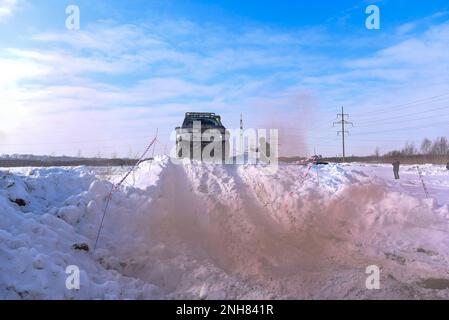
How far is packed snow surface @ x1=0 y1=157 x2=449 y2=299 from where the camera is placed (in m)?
6.77

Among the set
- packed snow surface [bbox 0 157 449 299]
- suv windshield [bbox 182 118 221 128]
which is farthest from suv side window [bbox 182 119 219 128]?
packed snow surface [bbox 0 157 449 299]

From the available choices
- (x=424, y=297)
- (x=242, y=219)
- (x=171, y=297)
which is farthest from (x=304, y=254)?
(x=171, y=297)

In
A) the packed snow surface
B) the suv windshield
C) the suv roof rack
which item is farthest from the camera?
the suv roof rack

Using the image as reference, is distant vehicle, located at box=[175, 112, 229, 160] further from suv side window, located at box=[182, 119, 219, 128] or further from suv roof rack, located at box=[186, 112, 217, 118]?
suv roof rack, located at box=[186, 112, 217, 118]

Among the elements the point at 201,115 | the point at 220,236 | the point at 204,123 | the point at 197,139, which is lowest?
the point at 220,236

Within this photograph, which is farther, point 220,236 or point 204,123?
point 204,123

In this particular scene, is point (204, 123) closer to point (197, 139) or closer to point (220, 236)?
point (197, 139)

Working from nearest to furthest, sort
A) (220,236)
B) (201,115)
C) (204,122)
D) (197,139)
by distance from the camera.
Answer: (220,236) → (197,139) → (204,122) → (201,115)

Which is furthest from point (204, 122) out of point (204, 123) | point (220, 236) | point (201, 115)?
point (220, 236)

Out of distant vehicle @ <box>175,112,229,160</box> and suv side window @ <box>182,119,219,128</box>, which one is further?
suv side window @ <box>182,119,219,128</box>

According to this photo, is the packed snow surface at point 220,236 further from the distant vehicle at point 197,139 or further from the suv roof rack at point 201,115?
the suv roof rack at point 201,115

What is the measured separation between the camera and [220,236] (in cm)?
944
